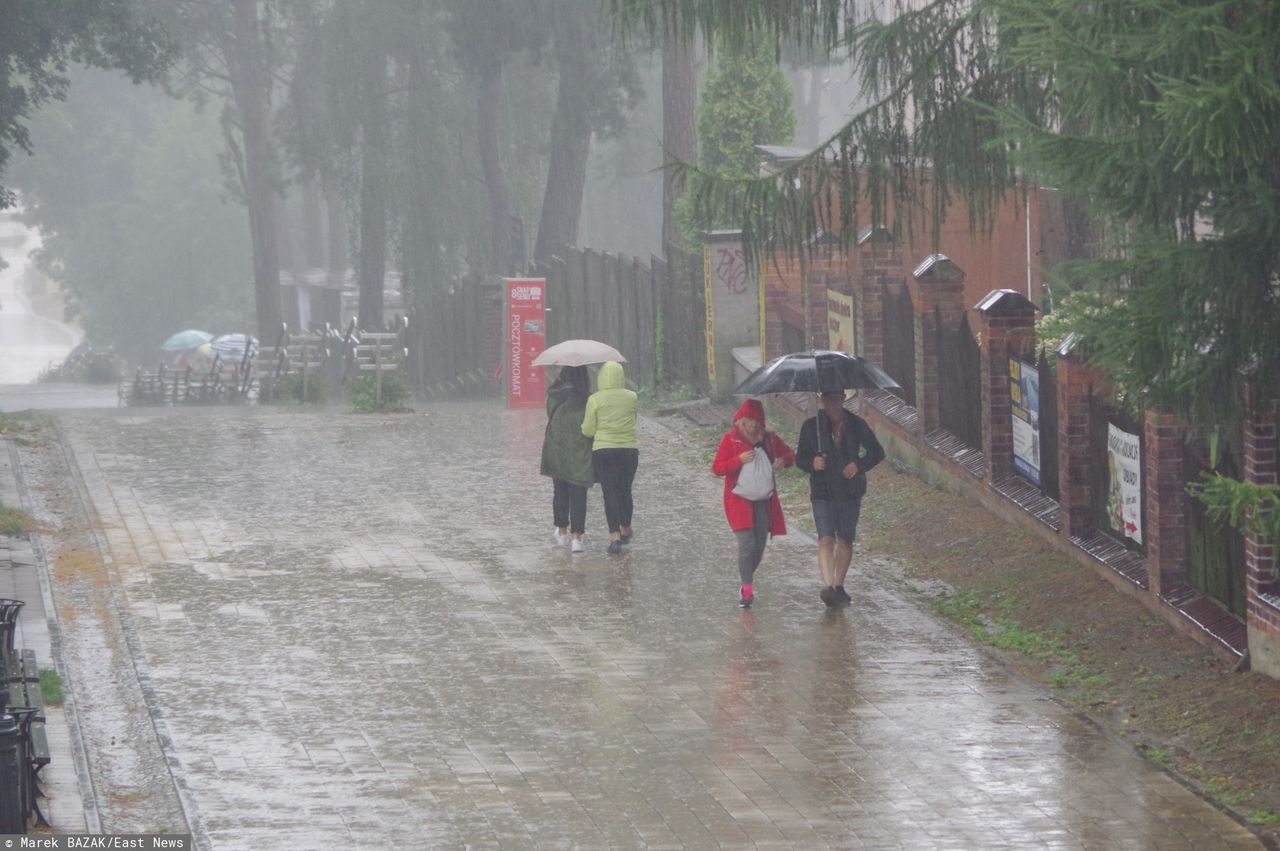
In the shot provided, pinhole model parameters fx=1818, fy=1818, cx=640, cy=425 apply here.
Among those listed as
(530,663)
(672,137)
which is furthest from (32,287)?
(530,663)

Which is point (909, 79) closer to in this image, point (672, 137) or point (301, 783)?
point (301, 783)

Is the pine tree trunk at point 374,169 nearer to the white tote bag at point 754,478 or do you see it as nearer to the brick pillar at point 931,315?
the brick pillar at point 931,315

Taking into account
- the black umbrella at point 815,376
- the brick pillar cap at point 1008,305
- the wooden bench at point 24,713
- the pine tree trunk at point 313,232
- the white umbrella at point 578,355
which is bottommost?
the wooden bench at point 24,713

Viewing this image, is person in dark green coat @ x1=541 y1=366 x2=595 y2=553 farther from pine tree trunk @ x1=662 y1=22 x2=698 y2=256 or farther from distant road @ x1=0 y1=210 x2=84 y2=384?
distant road @ x1=0 y1=210 x2=84 y2=384

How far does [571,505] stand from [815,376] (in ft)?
8.85

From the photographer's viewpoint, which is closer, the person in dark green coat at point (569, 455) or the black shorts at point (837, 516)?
the black shorts at point (837, 516)

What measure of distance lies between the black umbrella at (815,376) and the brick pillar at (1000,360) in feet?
7.35

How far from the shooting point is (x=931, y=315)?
A: 1536cm

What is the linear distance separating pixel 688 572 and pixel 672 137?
15.9 metres

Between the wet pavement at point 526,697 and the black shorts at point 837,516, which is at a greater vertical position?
the black shorts at point 837,516

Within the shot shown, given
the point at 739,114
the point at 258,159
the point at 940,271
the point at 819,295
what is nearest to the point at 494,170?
the point at 258,159

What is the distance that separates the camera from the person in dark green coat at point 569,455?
43.2 ft

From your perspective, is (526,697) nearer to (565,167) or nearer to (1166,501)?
(1166,501)

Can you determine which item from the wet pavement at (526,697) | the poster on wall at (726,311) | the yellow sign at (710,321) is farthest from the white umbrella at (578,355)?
the yellow sign at (710,321)
